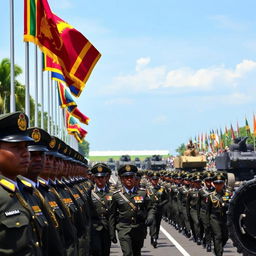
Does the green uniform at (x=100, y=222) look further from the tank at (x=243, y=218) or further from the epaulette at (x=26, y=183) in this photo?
the epaulette at (x=26, y=183)

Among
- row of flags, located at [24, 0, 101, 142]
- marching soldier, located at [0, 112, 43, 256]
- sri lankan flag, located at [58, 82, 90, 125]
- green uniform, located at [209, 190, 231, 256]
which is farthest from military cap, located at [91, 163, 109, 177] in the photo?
sri lankan flag, located at [58, 82, 90, 125]

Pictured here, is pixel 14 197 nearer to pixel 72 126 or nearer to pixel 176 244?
pixel 176 244

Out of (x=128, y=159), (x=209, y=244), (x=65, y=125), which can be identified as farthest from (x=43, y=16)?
(x=128, y=159)

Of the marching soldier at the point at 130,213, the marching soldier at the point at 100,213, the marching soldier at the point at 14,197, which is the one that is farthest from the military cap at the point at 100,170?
the marching soldier at the point at 14,197

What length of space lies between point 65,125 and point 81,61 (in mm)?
29208

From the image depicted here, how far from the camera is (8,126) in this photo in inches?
187

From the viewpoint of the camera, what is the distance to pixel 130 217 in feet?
40.3

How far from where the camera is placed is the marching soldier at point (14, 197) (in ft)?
14.5

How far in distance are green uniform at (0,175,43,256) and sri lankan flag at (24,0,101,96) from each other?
38.9 feet

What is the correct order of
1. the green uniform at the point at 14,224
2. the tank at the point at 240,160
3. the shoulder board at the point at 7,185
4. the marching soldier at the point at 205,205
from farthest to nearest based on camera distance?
the tank at the point at 240,160 → the marching soldier at the point at 205,205 → the shoulder board at the point at 7,185 → the green uniform at the point at 14,224

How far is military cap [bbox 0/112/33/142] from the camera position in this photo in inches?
185

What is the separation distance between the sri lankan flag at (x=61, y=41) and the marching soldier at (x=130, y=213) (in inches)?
191

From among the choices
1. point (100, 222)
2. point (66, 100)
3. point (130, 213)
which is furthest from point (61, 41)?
point (66, 100)

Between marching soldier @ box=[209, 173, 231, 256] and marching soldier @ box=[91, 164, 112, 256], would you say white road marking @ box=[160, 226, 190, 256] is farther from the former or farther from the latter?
marching soldier @ box=[91, 164, 112, 256]
